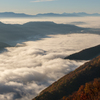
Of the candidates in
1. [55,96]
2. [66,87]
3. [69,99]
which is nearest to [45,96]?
[55,96]

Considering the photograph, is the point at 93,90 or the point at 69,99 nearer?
the point at 93,90

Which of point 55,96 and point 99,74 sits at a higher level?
point 99,74

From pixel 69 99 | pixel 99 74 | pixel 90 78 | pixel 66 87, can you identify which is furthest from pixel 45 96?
pixel 99 74

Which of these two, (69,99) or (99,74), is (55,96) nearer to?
(69,99)

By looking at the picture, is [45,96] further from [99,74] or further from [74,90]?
[99,74]

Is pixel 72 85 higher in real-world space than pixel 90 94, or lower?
higher

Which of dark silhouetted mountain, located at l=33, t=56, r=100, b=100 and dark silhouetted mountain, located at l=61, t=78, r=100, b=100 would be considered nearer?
dark silhouetted mountain, located at l=61, t=78, r=100, b=100

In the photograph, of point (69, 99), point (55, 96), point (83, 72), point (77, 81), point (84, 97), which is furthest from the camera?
point (83, 72)

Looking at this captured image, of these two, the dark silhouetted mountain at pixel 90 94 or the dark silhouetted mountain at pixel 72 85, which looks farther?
the dark silhouetted mountain at pixel 72 85

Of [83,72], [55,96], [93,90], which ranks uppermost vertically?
[83,72]

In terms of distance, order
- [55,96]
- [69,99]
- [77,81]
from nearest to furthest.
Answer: [69,99] < [55,96] < [77,81]

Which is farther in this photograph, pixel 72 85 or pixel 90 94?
pixel 72 85
